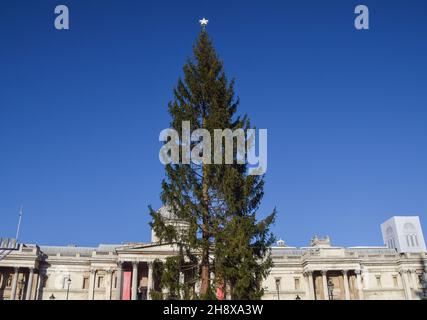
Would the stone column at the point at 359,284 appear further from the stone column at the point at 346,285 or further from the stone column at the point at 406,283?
the stone column at the point at 406,283

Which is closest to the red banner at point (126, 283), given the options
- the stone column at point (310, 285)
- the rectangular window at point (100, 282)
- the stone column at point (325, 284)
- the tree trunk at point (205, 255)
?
the rectangular window at point (100, 282)

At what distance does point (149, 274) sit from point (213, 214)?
36.1 meters

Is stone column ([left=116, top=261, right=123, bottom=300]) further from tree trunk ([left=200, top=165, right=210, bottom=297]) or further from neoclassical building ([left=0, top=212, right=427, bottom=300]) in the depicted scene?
tree trunk ([left=200, top=165, right=210, bottom=297])

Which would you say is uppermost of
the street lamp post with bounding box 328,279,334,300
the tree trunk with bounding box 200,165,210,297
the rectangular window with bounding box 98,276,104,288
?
the rectangular window with bounding box 98,276,104,288

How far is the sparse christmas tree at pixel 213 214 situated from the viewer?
19.1 meters

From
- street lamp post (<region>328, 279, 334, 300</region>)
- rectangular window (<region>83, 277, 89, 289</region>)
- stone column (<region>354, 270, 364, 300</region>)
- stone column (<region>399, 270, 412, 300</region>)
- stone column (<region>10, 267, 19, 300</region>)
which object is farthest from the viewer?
stone column (<region>399, 270, 412, 300</region>)

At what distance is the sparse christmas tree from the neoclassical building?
33973 mm

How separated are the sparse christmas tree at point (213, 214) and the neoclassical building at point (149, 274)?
34.0 metres

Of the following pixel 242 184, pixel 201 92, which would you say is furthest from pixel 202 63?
pixel 242 184

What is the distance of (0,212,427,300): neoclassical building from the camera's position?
54.8 metres

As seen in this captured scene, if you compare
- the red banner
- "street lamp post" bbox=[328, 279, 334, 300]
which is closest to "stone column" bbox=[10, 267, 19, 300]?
the red banner

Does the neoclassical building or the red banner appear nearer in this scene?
the red banner
